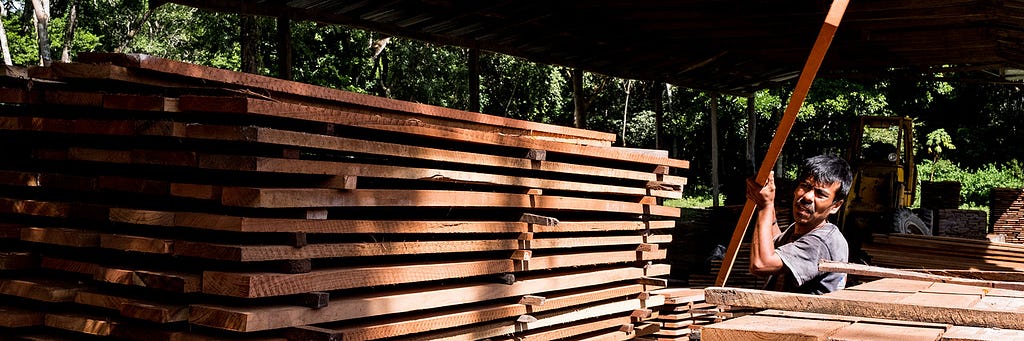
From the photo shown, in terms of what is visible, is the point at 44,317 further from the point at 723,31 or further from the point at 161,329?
the point at 723,31

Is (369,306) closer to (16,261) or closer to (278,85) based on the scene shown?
(278,85)

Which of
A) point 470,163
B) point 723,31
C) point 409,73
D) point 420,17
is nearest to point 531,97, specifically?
point 409,73

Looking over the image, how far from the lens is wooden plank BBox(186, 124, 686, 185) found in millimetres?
4488

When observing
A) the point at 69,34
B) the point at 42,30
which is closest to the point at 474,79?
the point at 42,30

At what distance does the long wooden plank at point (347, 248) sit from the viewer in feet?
14.9

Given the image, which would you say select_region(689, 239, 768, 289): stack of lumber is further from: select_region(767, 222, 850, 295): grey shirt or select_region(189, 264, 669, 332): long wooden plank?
select_region(767, 222, 850, 295): grey shirt

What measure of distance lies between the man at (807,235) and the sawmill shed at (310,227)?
459 millimetres

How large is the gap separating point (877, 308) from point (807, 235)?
5.78ft

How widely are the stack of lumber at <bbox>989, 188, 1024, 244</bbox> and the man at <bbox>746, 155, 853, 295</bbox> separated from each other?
1507cm

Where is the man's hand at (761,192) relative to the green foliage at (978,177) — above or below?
below

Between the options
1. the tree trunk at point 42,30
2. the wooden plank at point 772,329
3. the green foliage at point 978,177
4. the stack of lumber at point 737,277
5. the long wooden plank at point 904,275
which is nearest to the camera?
the wooden plank at point 772,329

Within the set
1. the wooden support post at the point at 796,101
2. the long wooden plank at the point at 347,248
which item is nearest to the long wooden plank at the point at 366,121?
the long wooden plank at the point at 347,248

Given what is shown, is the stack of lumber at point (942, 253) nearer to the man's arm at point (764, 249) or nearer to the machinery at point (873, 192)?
the machinery at point (873, 192)

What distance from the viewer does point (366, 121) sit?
5.21 m
